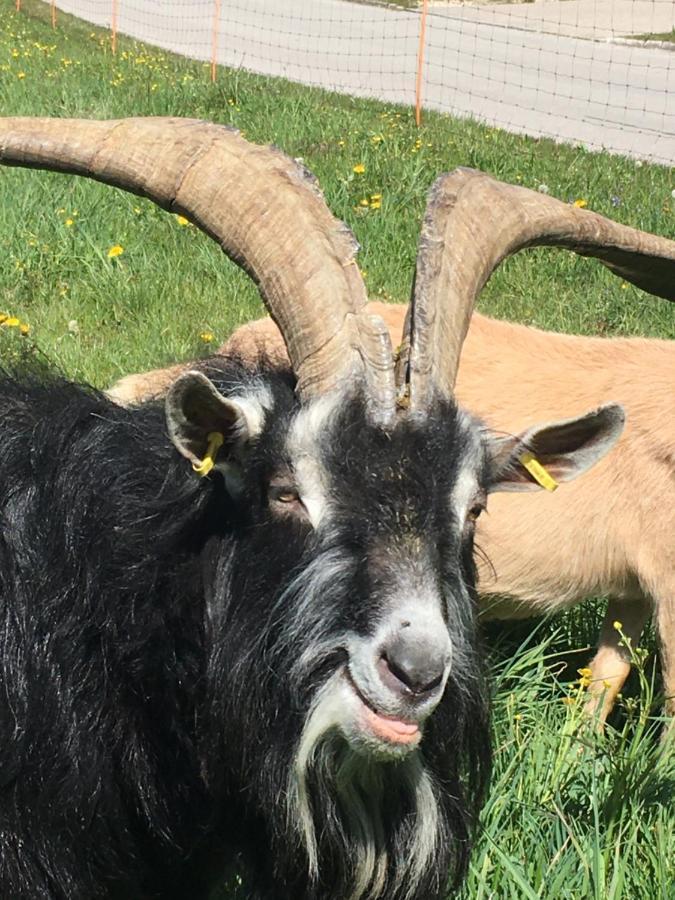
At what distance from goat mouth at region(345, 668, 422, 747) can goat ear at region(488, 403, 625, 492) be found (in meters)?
0.84

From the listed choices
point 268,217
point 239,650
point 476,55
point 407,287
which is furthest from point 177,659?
point 476,55

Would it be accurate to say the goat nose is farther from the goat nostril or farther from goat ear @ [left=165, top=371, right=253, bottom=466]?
goat ear @ [left=165, top=371, right=253, bottom=466]

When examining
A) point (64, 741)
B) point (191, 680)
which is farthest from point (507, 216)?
point (64, 741)

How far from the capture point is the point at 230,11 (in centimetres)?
2962

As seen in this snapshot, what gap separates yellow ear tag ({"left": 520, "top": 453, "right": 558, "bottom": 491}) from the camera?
3.35 meters

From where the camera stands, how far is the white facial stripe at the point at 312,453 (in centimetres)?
286

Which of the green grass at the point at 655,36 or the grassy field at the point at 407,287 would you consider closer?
the grassy field at the point at 407,287

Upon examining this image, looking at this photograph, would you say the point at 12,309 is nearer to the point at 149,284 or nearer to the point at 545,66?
the point at 149,284

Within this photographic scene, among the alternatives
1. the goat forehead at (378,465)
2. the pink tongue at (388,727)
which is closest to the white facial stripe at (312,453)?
the goat forehead at (378,465)

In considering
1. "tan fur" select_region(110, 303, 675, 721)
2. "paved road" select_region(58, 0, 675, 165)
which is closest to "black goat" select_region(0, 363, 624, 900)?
"tan fur" select_region(110, 303, 675, 721)

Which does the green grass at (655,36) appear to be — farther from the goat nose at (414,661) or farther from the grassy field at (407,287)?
the goat nose at (414,661)

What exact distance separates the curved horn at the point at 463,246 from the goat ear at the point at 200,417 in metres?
0.41

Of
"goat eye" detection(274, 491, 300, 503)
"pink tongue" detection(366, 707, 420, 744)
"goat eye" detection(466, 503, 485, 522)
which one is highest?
"goat eye" detection(274, 491, 300, 503)

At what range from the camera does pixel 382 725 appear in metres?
2.67
